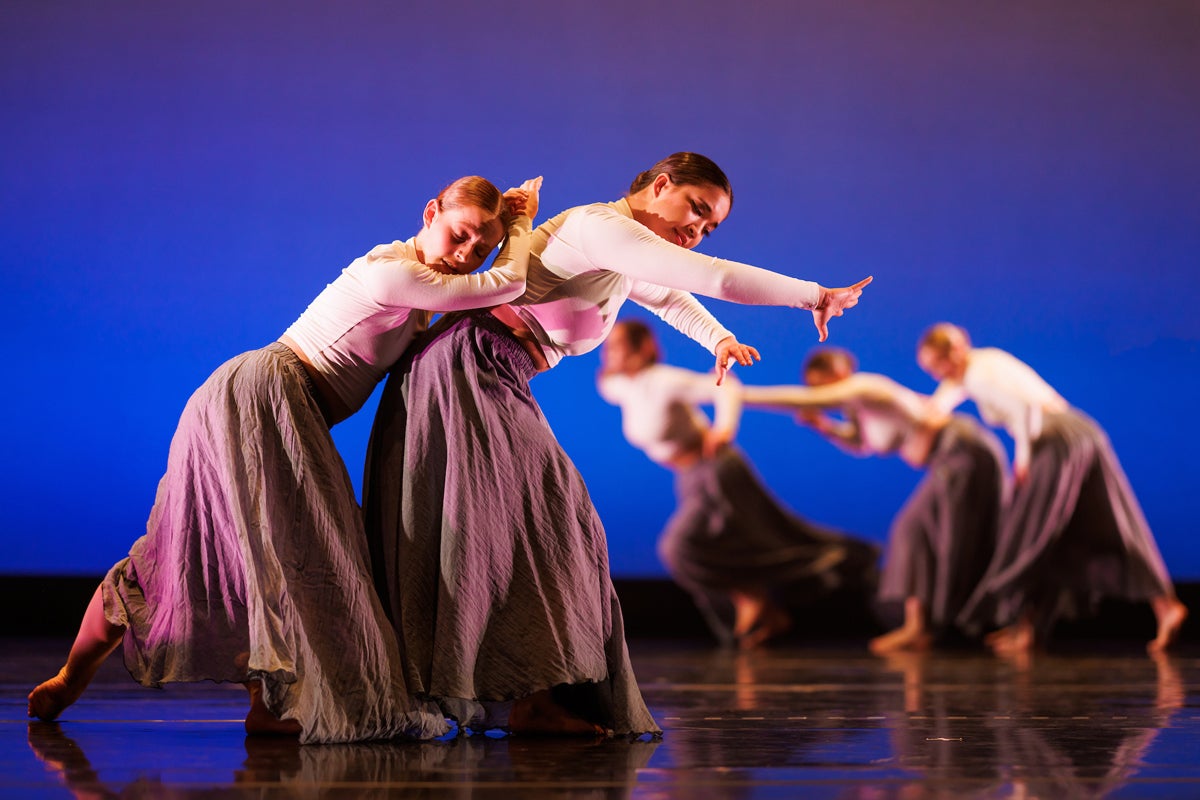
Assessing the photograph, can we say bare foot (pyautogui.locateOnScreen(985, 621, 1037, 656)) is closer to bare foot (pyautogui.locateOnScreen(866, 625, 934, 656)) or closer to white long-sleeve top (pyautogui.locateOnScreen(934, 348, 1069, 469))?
bare foot (pyautogui.locateOnScreen(866, 625, 934, 656))

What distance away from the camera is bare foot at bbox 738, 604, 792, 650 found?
19.2 feet

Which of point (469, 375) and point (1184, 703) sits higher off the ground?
point (469, 375)

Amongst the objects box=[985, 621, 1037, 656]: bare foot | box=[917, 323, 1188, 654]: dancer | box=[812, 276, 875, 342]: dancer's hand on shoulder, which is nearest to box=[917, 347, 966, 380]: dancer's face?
box=[917, 323, 1188, 654]: dancer

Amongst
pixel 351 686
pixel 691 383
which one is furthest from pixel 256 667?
pixel 691 383

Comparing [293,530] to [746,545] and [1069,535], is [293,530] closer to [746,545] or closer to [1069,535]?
[746,545]

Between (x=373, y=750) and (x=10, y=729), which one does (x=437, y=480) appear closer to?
(x=373, y=750)

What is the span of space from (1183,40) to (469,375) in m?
4.90

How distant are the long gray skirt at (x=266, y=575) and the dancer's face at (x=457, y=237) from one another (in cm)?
28

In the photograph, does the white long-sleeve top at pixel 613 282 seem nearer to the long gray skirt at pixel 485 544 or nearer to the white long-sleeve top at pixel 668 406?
the long gray skirt at pixel 485 544

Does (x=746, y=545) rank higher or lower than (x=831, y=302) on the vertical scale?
lower

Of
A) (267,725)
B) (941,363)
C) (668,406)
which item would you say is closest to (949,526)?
(941,363)

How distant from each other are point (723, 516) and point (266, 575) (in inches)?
164

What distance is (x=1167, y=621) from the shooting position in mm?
5371

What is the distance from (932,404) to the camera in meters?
5.98
